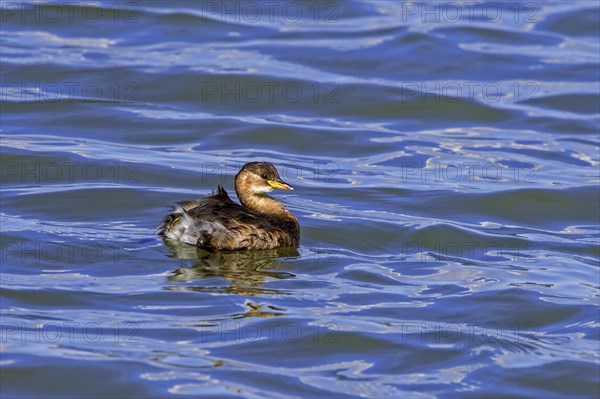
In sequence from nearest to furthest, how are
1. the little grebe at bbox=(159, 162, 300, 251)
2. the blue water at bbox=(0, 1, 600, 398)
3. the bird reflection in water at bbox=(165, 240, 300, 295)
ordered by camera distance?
1. the blue water at bbox=(0, 1, 600, 398)
2. the bird reflection in water at bbox=(165, 240, 300, 295)
3. the little grebe at bbox=(159, 162, 300, 251)

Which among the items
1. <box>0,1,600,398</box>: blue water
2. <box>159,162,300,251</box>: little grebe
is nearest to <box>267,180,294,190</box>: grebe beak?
<box>159,162,300,251</box>: little grebe

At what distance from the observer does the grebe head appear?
11.1 metres

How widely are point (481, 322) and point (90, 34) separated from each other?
10.3 m

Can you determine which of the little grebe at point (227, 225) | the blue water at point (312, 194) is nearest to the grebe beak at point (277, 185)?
the little grebe at point (227, 225)

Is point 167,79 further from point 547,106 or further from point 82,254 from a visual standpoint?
point 82,254

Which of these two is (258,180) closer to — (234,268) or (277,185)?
(277,185)

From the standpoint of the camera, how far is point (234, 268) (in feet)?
33.8

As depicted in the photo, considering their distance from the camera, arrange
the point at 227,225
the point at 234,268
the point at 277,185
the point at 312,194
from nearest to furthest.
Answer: the point at 234,268 → the point at 227,225 → the point at 277,185 → the point at 312,194

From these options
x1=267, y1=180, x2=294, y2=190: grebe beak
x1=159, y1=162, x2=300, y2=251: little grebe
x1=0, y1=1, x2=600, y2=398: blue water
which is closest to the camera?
x1=0, y1=1, x2=600, y2=398: blue water

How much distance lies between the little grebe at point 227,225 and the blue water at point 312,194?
0.45ft

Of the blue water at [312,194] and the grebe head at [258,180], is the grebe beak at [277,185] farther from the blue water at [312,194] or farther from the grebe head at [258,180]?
the blue water at [312,194]

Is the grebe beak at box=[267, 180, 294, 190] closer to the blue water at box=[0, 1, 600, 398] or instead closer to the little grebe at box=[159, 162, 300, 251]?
the little grebe at box=[159, 162, 300, 251]

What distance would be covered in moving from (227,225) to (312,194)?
7.18ft

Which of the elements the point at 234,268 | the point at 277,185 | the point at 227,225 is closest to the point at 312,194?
the point at 277,185
